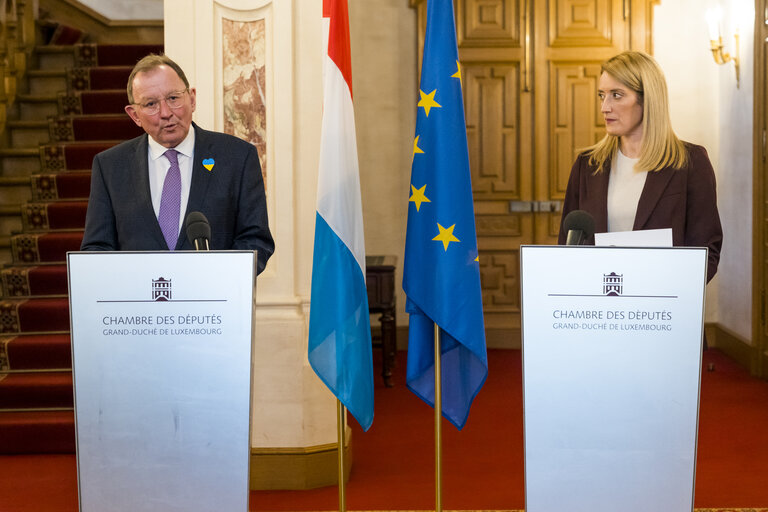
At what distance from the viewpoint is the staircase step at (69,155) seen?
6465 millimetres

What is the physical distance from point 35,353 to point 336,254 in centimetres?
312

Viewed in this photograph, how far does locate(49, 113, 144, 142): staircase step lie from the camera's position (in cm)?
671

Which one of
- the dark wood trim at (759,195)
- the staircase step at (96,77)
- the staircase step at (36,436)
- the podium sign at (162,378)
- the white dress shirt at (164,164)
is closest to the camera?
the podium sign at (162,378)

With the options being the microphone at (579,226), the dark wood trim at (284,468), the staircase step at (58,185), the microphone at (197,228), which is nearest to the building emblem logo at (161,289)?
the microphone at (197,228)

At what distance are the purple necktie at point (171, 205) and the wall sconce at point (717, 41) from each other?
17.9ft

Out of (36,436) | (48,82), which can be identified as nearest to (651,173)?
(36,436)

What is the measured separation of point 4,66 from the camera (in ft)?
21.6

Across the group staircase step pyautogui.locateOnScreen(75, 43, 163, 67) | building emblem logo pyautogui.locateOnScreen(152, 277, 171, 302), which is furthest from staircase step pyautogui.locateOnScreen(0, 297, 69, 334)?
building emblem logo pyautogui.locateOnScreen(152, 277, 171, 302)

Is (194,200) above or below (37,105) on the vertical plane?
below

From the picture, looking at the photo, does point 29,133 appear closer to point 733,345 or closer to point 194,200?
point 194,200

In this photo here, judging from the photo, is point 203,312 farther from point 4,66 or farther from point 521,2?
point 521,2

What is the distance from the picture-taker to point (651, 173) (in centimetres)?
285

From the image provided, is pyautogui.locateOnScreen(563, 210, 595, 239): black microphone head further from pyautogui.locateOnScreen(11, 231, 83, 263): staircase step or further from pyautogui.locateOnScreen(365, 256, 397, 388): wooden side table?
pyautogui.locateOnScreen(11, 231, 83, 263): staircase step

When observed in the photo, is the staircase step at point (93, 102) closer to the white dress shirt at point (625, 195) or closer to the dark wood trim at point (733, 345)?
the dark wood trim at point (733, 345)
